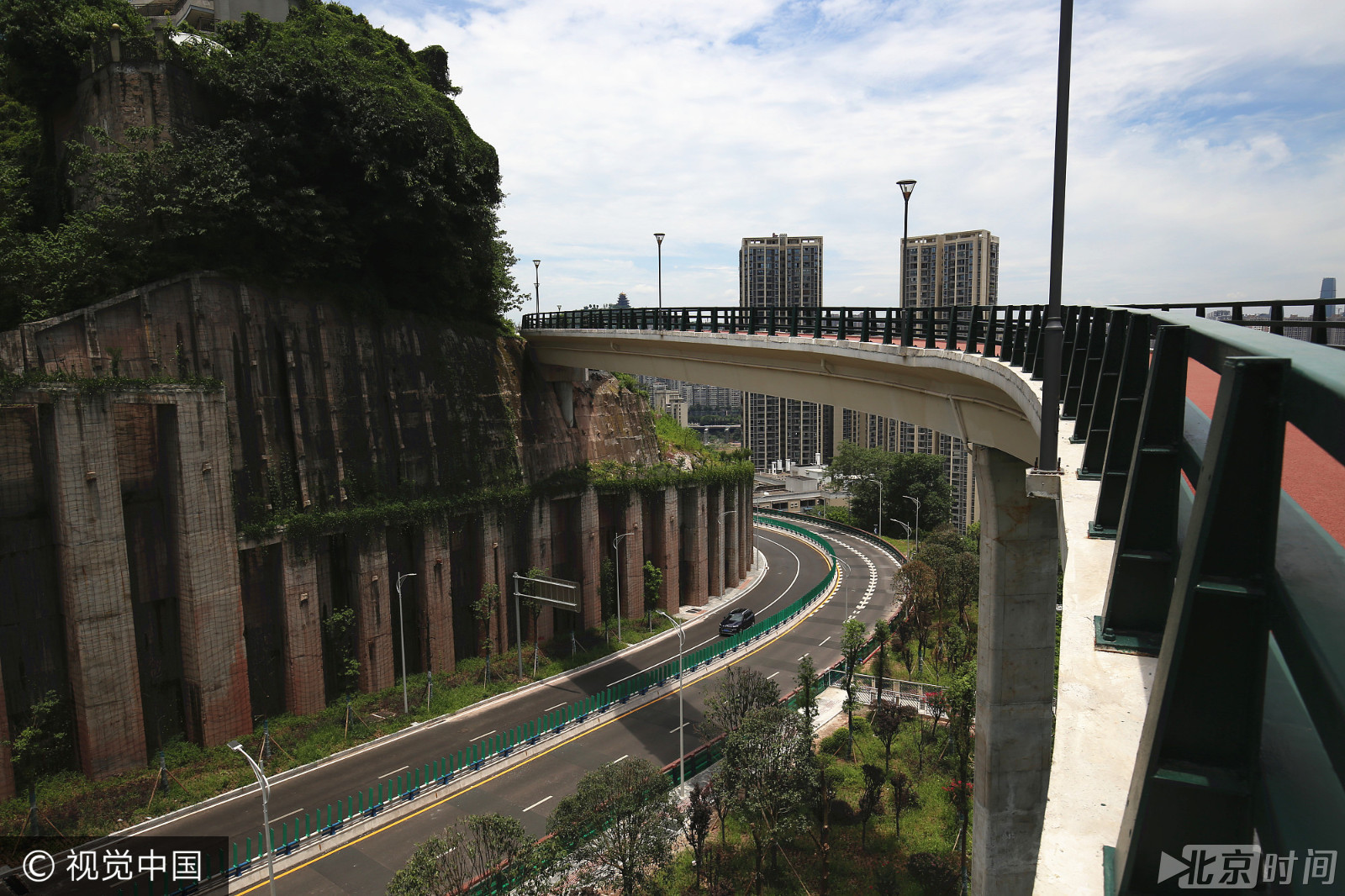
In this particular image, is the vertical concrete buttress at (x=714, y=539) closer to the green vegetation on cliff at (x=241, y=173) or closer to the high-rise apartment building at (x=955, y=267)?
the high-rise apartment building at (x=955, y=267)

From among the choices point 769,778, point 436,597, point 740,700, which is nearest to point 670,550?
point 436,597

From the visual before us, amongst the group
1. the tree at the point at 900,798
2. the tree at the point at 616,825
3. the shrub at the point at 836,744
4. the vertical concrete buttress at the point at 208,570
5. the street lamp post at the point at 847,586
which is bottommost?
the street lamp post at the point at 847,586

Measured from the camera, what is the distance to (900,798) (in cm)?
2595

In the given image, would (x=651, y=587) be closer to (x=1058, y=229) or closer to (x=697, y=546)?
(x=697, y=546)

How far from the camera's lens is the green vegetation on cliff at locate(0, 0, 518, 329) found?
27.1 m

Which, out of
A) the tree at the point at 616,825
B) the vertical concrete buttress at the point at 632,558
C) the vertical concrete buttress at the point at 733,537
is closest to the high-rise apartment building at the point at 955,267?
the vertical concrete buttress at the point at 733,537

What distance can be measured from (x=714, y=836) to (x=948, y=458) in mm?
94718

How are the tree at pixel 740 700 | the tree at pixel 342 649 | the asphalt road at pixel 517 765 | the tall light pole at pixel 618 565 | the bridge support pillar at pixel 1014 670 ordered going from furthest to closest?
the tall light pole at pixel 618 565 < the tree at pixel 342 649 < the tree at pixel 740 700 < the asphalt road at pixel 517 765 < the bridge support pillar at pixel 1014 670

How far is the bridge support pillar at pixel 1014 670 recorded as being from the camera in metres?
16.6

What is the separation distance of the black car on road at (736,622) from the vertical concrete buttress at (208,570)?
25241 mm

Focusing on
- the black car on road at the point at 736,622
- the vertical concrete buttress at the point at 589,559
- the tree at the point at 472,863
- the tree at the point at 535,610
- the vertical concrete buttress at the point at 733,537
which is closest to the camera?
the tree at the point at 472,863

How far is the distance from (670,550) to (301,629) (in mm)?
22640

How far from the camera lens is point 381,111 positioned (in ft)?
104

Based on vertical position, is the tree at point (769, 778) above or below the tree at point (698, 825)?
above
